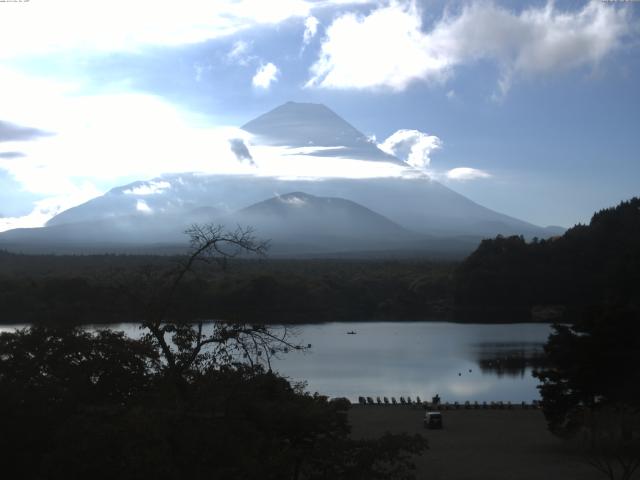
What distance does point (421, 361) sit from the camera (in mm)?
30312

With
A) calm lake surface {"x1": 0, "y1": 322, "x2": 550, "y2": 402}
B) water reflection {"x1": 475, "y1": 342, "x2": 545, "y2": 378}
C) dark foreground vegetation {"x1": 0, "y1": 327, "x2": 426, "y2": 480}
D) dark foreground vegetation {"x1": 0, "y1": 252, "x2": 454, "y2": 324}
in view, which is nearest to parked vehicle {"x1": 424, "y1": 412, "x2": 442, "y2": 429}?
calm lake surface {"x1": 0, "y1": 322, "x2": 550, "y2": 402}

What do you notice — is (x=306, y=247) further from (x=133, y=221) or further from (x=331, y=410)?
(x=331, y=410)

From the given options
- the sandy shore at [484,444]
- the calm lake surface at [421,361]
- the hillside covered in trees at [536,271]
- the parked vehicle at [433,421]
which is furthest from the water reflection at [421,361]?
the hillside covered in trees at [536,271]

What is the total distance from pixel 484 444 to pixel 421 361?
1555cm

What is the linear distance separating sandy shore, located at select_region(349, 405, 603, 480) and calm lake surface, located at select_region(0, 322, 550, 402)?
112 inches

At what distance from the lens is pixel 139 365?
759cm

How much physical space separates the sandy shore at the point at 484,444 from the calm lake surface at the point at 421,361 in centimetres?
285

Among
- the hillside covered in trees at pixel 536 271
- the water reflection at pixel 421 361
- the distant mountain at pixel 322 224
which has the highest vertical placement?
the distant mountain at pixel 322 224

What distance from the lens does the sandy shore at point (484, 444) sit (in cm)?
1246

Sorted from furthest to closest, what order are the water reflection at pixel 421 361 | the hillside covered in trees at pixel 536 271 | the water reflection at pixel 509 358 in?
1. the hillside covered in trees at pixel 536 271
2. the water reflection at pixel 509 358
3. the water reflection at pixel 421 361

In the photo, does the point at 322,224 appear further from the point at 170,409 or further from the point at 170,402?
the point at 170,409

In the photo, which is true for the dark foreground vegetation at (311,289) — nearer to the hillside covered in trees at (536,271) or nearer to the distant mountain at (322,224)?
the hillside covered in trees at (536,271)

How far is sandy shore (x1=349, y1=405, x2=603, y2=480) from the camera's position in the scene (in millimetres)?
12461

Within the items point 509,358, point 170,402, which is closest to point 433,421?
point 170,402
